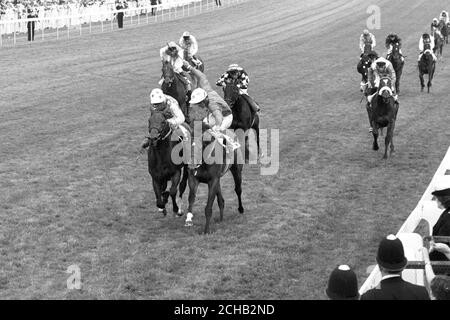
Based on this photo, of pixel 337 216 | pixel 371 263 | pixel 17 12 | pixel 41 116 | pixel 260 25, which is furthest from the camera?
pixel 260 25

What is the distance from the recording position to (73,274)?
9.17m

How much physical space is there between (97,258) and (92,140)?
768 cm

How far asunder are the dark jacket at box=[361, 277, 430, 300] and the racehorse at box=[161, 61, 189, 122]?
9.77 metres

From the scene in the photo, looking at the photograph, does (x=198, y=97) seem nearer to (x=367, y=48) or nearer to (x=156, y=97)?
(x=156, y=97)

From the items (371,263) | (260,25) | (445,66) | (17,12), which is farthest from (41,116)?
(260,25)

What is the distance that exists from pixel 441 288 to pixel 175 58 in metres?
10.5

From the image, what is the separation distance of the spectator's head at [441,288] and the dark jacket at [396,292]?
1.11 ft

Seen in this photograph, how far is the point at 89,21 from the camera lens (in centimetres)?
3741

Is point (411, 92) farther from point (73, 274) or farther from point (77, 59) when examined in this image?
point (73, 274)

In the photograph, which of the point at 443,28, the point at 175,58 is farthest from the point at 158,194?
the point at 443,28

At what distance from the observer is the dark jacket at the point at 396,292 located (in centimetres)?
561

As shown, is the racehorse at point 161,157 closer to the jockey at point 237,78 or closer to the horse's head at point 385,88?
the jockey at point 237,78

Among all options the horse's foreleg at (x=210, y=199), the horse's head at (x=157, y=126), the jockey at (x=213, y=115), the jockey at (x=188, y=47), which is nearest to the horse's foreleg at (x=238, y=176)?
the jockey at (x=213, y=115)

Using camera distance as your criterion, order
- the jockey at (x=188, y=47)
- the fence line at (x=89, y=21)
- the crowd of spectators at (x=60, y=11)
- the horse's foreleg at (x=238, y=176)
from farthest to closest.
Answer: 1. the fence line at (x=89, y=21)
2. the crowd of spectators at (x=60, y=11)
3. the jockey at (x=188, y=47)
4. the horse's foreleg at (x=238, y=176)
